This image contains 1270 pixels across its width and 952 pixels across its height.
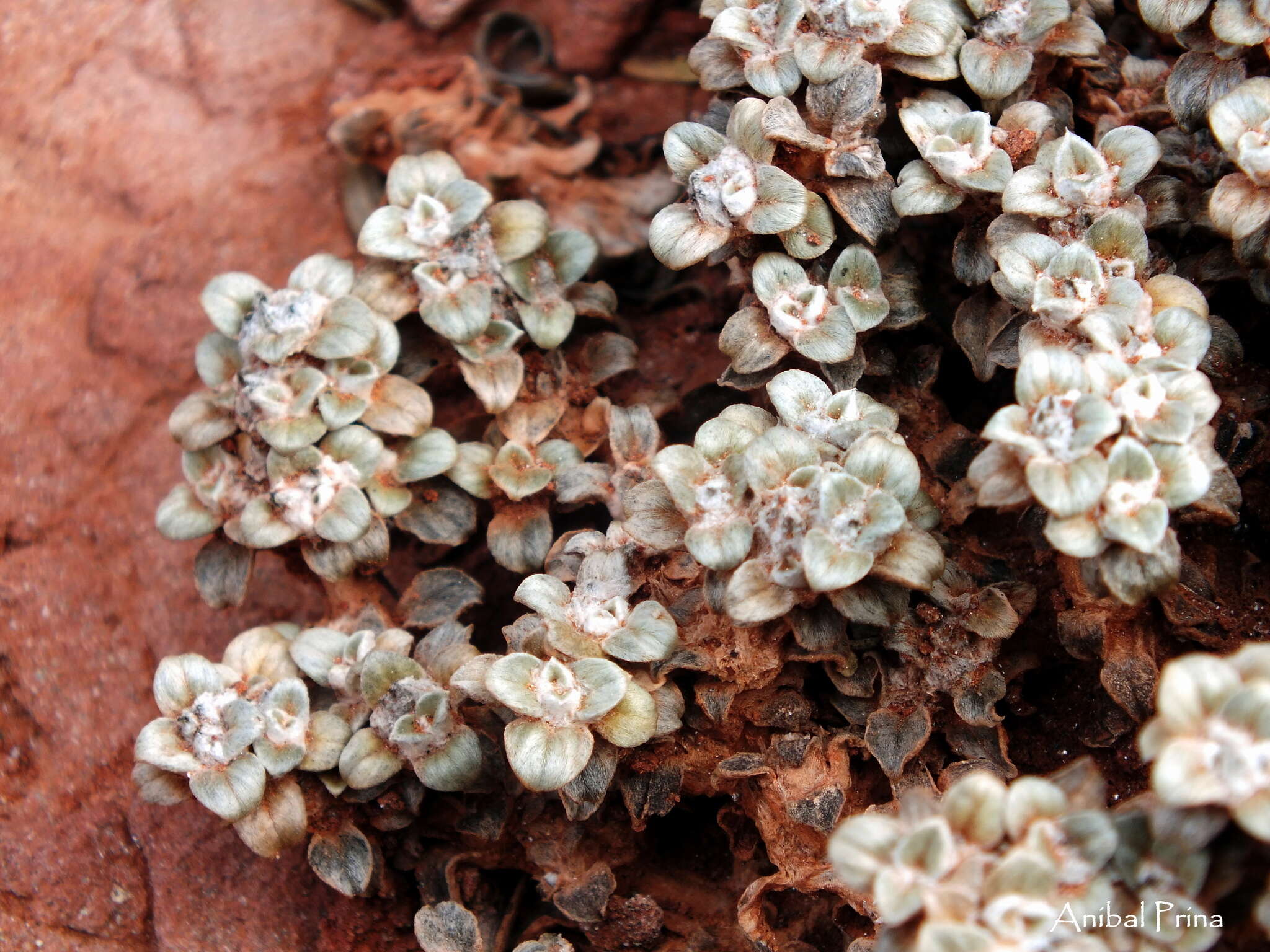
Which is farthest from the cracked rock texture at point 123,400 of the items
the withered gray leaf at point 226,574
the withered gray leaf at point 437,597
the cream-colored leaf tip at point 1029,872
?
the cream-colored leaf tip at point 1029,872

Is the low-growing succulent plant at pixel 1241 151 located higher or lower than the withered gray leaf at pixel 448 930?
higher

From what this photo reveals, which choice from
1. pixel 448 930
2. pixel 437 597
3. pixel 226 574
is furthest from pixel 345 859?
→ pixel 226 574

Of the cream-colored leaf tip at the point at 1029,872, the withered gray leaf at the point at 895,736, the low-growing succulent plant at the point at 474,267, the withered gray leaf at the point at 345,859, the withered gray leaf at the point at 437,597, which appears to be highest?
the low-growing succulent plant at the point at 474,267

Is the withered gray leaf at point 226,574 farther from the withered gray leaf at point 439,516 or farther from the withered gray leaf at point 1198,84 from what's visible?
the withered gray leaf at point 1198,84

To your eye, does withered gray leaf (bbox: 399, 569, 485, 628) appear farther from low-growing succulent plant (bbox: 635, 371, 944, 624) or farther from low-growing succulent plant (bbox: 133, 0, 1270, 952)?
low-growing succulent plant (bbox: 635, 371, 944, 624)

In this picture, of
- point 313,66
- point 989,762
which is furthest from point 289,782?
→ point 313,66

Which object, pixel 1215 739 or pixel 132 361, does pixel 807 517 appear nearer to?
pixel 1215 739

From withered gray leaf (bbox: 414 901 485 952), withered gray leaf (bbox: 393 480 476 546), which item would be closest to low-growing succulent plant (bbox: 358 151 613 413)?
withered gray leaf (bbox: 393 480 476 546)

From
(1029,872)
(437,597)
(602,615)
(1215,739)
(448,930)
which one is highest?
(1215,739)
